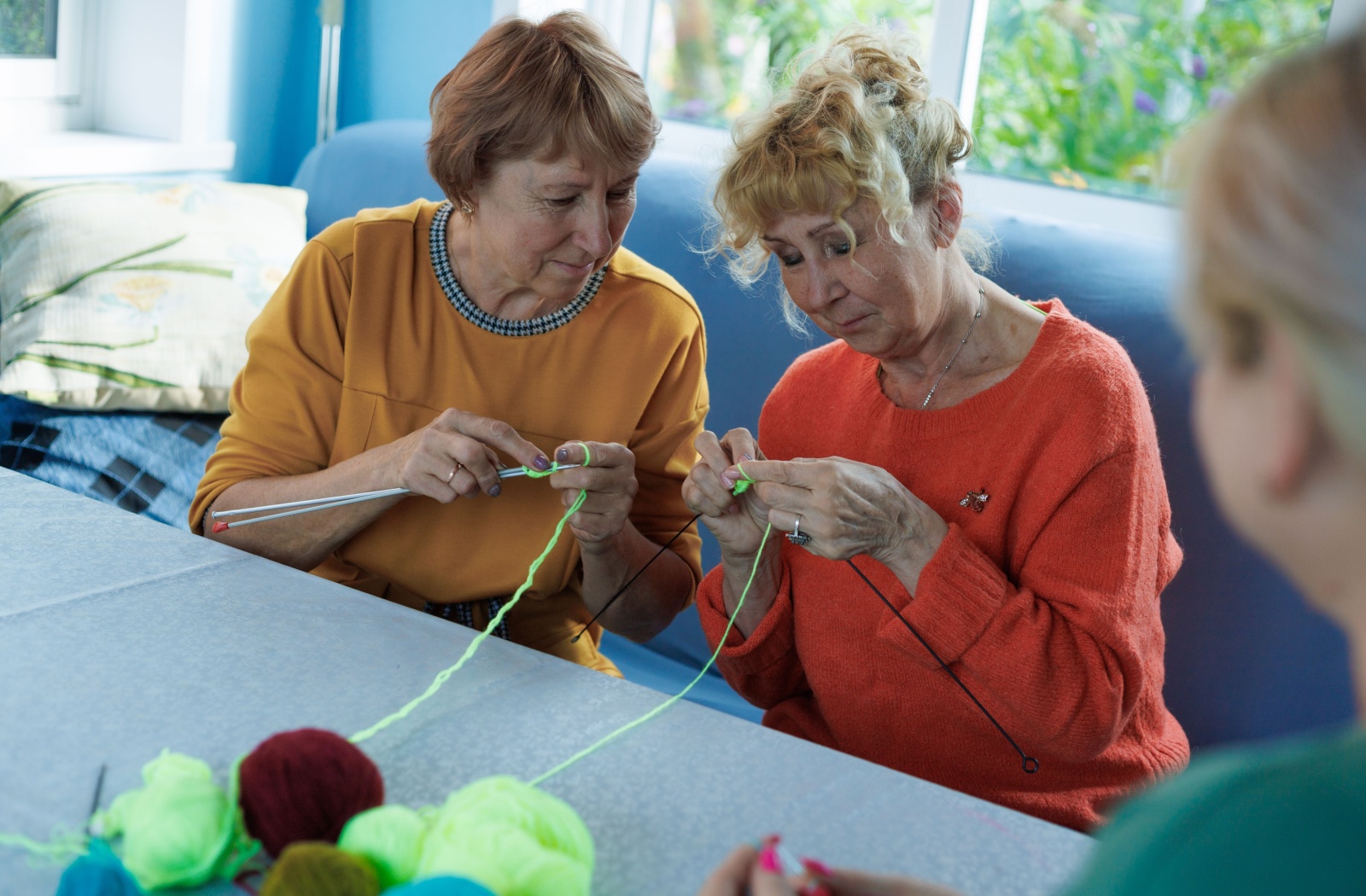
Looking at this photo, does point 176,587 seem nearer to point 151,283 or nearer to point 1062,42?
point 151,283

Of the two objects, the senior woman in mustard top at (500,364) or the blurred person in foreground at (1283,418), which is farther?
the senior woman in mustard top at (500,364)

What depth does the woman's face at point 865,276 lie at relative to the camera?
128cm

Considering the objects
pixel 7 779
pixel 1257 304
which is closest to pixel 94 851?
pixel 7 779

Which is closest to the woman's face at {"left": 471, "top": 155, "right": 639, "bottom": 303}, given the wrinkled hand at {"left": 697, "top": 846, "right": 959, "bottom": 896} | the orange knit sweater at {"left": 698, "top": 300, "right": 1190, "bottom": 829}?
the orange knit sweater at {"left": 698, "top": 300, "right": 1190, "bottom": 829}

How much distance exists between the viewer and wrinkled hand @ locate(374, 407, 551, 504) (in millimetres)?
1287

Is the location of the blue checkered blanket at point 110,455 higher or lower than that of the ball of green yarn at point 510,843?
lower

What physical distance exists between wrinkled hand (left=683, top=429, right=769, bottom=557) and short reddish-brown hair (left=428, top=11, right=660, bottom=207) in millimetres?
369

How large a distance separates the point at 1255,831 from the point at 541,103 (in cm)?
114

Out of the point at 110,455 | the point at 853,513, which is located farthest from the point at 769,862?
the point at 110,455

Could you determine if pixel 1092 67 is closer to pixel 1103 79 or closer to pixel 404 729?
pixel 1103 79

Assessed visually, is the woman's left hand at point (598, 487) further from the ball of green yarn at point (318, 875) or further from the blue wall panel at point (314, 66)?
the blue wall panel at point (314, 66)

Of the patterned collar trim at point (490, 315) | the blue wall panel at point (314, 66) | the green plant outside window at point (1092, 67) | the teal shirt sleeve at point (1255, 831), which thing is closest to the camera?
the teal shirt sleeve at point (1255, 831)

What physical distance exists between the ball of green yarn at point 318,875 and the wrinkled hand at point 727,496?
670mm

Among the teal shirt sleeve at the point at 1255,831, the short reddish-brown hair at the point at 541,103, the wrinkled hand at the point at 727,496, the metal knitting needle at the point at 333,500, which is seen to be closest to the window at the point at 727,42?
the short reddish-brown hair at the point at 541,103
